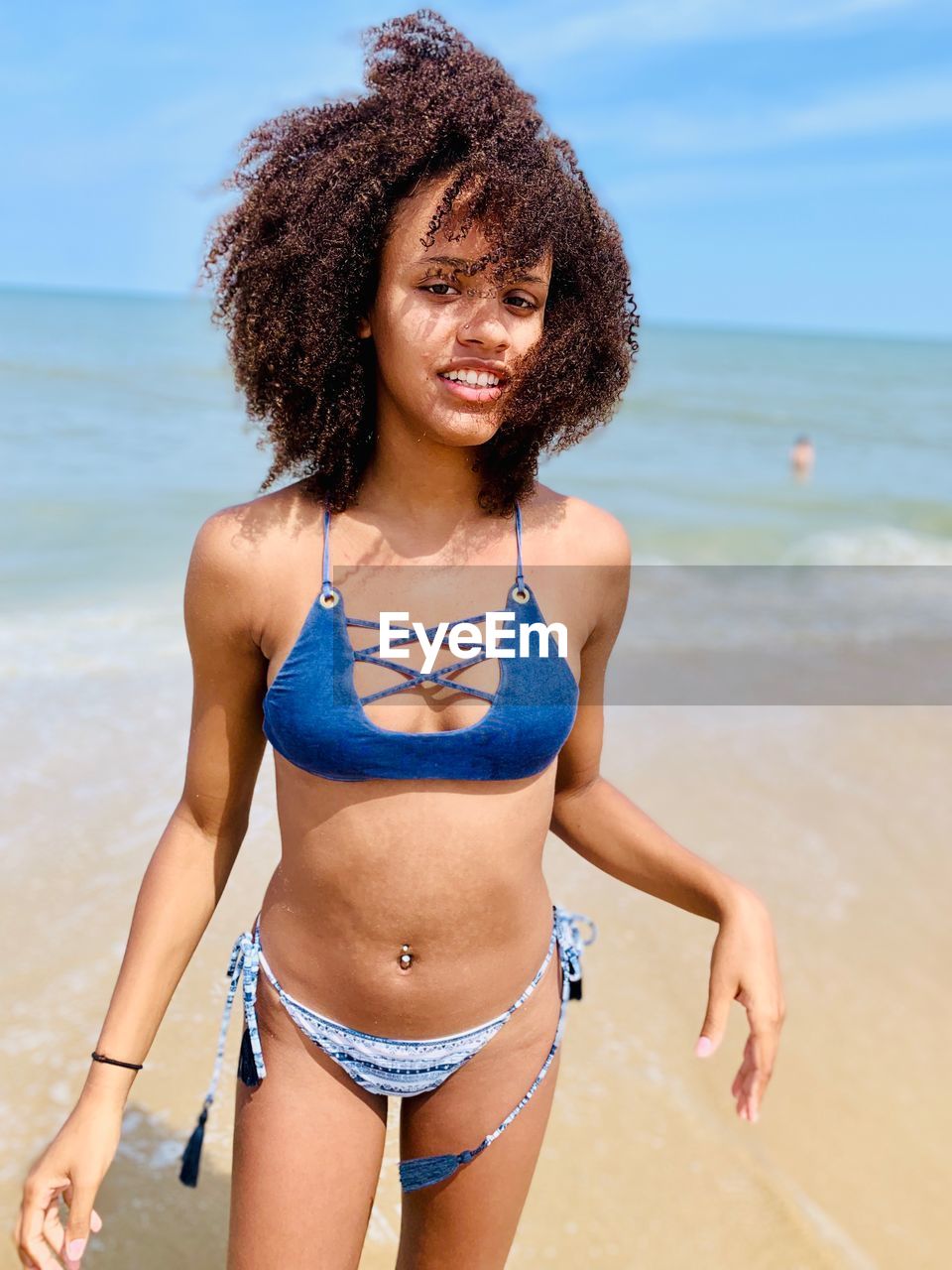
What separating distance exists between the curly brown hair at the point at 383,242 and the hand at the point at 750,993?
0.79 metres

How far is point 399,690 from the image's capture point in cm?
193

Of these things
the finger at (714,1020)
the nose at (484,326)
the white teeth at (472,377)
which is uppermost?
the nose at (484,326)

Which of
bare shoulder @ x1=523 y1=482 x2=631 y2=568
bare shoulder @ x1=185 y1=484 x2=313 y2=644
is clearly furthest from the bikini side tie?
bare shoulder @ x1=523 y1=482 x2=631 y2=568

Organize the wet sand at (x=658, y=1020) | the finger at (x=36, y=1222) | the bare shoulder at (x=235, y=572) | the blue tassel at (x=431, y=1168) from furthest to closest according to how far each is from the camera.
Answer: the wet sand at (x=658, y=1020) < the blue tassel at (x=431, y=1168) < the bare shoulder at (x=235, y=572) < the finger at (x=36, y=1222)

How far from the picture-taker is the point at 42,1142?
334 cm

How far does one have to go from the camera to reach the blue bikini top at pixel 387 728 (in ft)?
6.06

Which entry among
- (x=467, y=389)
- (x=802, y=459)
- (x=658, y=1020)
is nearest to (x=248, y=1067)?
A: (x=467, y=389)

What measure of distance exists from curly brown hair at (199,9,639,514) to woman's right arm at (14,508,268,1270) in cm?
25

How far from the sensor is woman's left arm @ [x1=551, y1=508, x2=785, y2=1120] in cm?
195

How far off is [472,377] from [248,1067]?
45.2 inches

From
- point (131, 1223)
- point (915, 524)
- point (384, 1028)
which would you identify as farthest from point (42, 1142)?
point (915, 524)

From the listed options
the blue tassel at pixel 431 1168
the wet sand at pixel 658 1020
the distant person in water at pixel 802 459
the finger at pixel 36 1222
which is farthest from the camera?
the distant person in water at pixel 802 459

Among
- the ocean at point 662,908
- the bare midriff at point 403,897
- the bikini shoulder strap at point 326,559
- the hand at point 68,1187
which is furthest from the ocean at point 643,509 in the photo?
the hand at point 68,1187

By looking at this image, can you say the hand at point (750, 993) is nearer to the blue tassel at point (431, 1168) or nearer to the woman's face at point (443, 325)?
the blue tassel at point (431, 1168)
